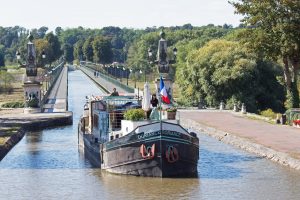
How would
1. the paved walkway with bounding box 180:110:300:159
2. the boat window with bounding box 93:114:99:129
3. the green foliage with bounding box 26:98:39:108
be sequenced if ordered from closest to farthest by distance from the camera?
1. the paved walkway with bounding box 180:110:300:159
2. the boat window with bounding box 93:114:99:129
3. the green foliage with bounding box 26:98:39:108

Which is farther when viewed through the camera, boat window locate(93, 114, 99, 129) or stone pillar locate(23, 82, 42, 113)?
stone pillar locate(23, 82, 42, 113)

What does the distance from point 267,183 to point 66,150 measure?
53.9 feet

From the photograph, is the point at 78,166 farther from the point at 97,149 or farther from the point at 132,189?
the point at 132,189

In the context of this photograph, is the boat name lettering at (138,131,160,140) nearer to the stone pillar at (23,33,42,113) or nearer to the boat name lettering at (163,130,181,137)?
the boat name lettering at (163,130,181,137)

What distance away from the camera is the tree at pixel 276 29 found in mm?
59250

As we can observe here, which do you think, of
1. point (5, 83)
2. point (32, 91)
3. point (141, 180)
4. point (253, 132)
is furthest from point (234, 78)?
point (5, 83)

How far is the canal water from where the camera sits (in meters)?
31.1

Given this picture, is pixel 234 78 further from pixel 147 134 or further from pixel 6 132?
pixel 147 134

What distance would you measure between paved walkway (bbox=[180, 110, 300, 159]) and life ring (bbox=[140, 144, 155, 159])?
8294 millimetres

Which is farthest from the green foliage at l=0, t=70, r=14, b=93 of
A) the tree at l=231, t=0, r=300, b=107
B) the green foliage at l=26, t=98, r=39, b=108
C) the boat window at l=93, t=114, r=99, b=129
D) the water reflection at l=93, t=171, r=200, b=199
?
the water reflection at l=93, t=171, r=200, b=199

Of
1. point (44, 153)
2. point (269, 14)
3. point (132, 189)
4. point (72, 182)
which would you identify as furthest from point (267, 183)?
point (269, 14)

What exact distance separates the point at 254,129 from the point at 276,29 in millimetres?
11885

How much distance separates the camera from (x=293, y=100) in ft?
206

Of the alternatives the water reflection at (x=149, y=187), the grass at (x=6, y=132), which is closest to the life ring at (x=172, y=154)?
the water reflection at (x=149, y=187)
